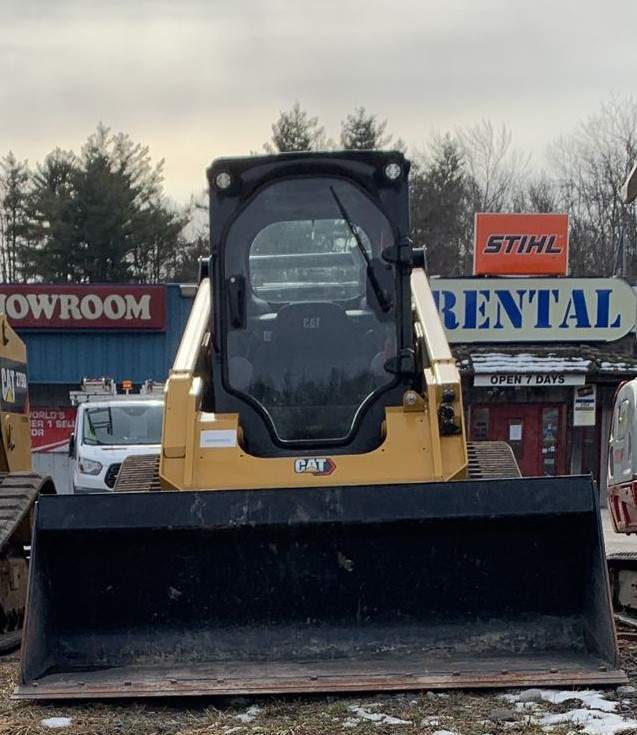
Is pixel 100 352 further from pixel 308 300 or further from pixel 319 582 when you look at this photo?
pixel 319 582

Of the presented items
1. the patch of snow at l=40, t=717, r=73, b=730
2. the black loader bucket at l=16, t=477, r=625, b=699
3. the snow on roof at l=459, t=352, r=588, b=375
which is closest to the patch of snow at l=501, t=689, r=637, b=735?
the black loader bucket at l=16, t=477, r=625, b=699

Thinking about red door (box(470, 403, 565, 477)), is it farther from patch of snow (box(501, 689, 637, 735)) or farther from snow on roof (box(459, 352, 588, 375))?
patch of snow (box(501, 689, 637, 735))

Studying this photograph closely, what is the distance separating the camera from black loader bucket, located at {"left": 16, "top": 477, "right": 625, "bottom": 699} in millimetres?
6000

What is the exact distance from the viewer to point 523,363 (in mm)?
24047

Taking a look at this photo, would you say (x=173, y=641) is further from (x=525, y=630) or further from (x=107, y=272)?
(x=107, y=272)

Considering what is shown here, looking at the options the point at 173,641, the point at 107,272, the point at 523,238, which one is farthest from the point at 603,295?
the point at 107,272

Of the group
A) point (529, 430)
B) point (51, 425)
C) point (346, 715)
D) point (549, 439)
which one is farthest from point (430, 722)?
point (51, 425)

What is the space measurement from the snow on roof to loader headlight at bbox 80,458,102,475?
9518 millimetres

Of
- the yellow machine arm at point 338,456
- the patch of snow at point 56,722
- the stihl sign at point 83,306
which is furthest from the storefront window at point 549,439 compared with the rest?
the patch of snow at point 56,722

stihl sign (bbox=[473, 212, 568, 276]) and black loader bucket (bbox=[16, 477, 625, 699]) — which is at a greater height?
stihl sign (bbox=[473, 212, 568, 276])

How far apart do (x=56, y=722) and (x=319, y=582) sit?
1501mm

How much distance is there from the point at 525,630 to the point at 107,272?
4144 centimetres

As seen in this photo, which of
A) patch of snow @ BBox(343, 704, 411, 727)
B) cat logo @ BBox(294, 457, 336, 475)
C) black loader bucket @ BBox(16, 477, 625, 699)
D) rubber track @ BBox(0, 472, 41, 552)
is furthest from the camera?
rubber track @ BBox(0, 472, 41, 552)

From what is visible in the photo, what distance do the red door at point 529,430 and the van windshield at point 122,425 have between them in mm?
9454
